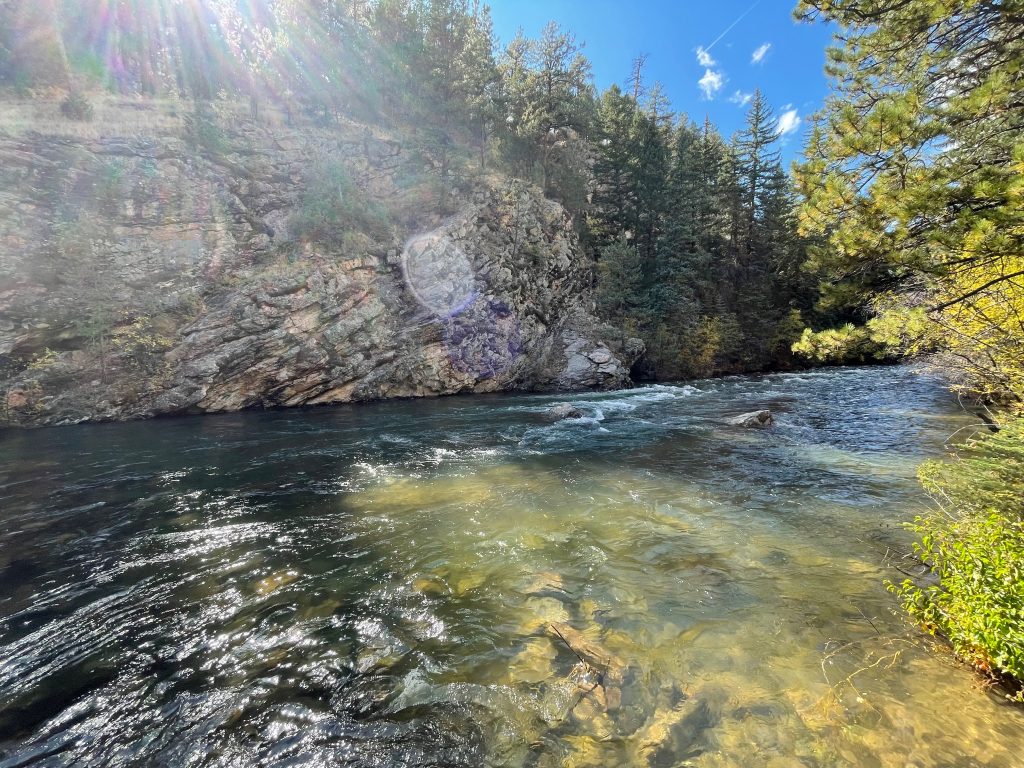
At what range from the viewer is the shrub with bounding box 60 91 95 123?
21812mm

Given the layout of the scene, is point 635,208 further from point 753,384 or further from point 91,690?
point 91,690

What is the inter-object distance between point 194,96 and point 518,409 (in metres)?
31.0

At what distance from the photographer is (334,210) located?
25.6 m

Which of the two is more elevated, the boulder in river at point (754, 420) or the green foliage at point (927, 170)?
the green foliage at point (927, 170)

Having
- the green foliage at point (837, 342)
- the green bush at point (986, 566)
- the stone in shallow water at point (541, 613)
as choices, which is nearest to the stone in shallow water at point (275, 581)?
the stone in shallow water at point (541, 613)

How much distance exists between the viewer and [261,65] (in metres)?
32.0

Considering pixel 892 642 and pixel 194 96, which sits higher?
pixel 194 96

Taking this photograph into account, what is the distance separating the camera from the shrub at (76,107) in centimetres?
2181

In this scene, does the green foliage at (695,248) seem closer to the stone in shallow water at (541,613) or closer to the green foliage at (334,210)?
the green foliage at (334,210)

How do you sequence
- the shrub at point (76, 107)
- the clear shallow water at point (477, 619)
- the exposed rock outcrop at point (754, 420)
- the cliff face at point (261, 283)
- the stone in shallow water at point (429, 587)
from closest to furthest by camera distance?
the clear shallow water at point (477, 619) < the stone in shallow water at point (429, 587) < the exposed rock outcrop at point (754, 420) < the cliff face at point (261, 283) < the shrub at point (76, 107)

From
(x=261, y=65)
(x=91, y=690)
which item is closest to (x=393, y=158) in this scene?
(x=261, y=65)

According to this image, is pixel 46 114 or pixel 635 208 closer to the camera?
pixel 46 114

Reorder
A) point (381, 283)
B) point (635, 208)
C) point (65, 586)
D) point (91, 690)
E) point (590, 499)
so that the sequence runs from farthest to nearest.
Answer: point (635, 208) → point (381, 283) → point (590, 499) → point (65, 586) → point (91, 690)

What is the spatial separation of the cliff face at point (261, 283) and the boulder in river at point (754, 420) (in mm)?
12698
